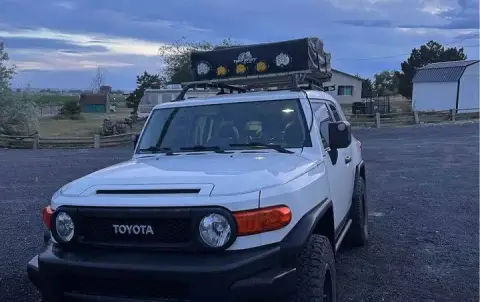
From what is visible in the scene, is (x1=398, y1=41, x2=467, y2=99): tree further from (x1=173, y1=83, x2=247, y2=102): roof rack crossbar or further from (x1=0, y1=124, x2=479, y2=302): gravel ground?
(x1=173, y1=83, x2=247, y2=102): roof rack crossbar

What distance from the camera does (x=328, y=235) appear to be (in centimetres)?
407

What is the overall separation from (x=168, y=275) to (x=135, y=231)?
1.27 ft

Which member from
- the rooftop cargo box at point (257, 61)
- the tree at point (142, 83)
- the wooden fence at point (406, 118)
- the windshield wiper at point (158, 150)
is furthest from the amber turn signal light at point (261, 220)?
the tree at point (142, 83)

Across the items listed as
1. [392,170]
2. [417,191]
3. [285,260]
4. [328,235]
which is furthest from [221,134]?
[392,170]

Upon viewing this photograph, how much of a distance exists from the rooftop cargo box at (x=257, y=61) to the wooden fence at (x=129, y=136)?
14520 millimetres

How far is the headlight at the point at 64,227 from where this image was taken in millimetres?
3377

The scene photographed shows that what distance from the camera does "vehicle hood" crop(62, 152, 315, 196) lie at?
3.22 m

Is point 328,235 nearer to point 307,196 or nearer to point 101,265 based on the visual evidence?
point 307,196

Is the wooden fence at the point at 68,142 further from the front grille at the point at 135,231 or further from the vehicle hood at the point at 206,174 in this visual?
the front grille at the point at 135,231

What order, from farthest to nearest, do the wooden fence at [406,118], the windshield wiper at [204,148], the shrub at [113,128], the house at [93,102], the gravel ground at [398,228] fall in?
the house at [93,102] → the wooden fence at [406,118] → the shrub at [113,128] → the gravel ground at [398,228] → the windshield wiper at [204,148]

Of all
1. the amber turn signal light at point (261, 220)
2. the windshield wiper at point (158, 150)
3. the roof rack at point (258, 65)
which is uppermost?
the roof rack at point (258, 65)

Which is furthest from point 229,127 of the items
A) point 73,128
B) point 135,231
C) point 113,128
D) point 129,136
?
point 73,128

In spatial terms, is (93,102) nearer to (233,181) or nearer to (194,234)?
(233,181)

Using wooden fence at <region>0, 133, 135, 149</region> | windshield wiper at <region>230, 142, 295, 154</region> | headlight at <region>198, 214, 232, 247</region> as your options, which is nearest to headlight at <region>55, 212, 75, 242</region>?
headlight at <region>198, 214, 232, 247</region>
